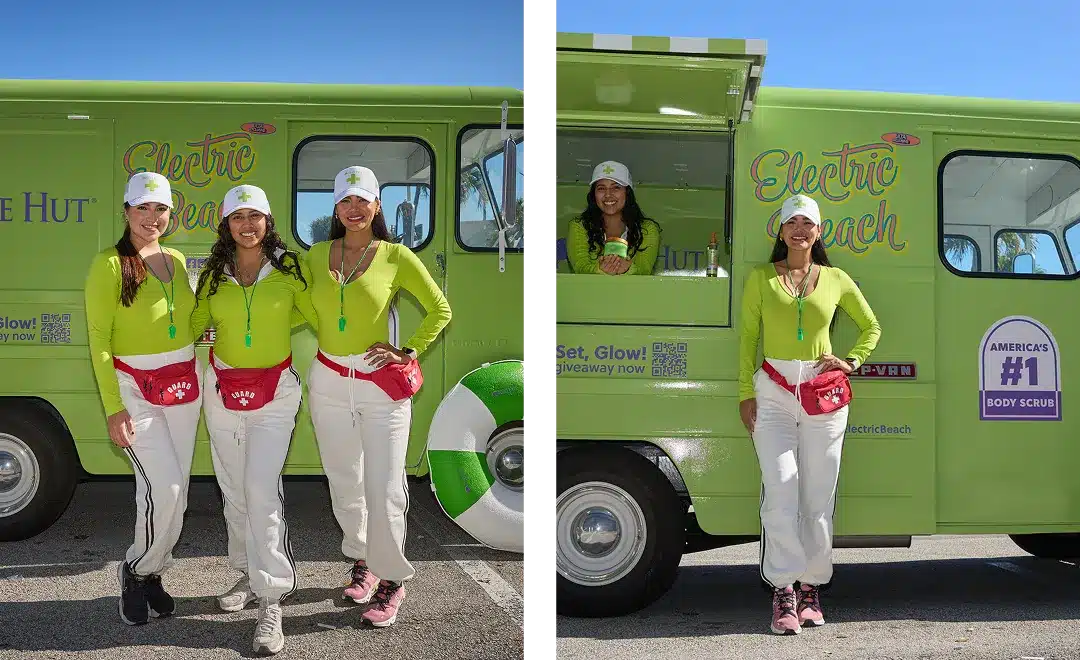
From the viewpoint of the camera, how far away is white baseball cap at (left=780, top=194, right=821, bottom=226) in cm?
344

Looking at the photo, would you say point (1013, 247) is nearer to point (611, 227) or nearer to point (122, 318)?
point (611, 227)

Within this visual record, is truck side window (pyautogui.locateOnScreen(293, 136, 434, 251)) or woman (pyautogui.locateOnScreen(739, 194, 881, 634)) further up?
truck side window (pyautogui.locateOnScreen(293, 136, 434, 251))

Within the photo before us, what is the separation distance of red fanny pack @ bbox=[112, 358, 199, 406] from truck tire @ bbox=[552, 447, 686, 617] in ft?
4.46

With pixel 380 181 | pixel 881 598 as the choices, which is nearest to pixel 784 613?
pixel 881 598

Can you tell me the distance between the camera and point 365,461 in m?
2.90

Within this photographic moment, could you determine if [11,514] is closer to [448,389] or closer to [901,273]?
[448,389]

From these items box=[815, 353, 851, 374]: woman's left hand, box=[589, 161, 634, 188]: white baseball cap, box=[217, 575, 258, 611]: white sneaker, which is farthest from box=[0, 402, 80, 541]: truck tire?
box=[815, 353, 851, 374]: woman's left hand

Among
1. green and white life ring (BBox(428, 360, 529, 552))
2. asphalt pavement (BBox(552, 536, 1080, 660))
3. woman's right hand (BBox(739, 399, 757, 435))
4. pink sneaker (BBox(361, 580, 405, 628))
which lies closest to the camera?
pink sneaker (BBox(361, 580, 405, 628))

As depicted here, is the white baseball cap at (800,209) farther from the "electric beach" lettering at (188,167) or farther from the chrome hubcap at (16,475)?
the chrome hubcap at (16,475)

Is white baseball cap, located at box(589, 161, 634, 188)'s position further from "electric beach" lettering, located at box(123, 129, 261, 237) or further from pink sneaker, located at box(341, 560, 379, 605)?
pink sneaker, located at box(341, 560, 379, 605)

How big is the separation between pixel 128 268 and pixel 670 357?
178 cm

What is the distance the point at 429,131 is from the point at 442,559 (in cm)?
126

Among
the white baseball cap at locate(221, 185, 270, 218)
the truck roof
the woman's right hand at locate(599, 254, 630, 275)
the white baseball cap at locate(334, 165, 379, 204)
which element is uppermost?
the truck roof

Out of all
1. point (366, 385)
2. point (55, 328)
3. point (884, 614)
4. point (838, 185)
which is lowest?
point (884, 614)
